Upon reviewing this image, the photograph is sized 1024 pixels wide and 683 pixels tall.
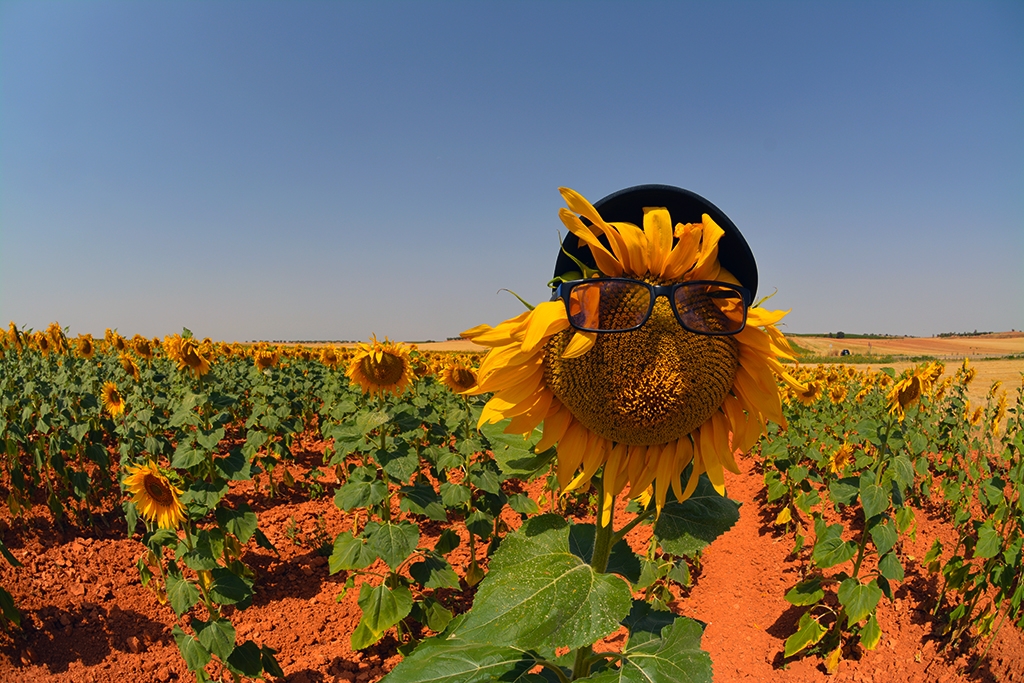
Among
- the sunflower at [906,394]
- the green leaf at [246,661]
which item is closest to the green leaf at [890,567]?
the sunflower at [906,394]

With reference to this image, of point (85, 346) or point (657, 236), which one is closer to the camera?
point (657, 236)

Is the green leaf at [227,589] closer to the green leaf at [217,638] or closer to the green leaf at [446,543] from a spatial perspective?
the green leaf at [217,638]

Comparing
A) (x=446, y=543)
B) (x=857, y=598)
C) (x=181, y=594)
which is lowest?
(x=857, y=598)

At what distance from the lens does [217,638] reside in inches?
126

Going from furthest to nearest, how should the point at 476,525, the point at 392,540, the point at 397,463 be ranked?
the point at 476,525 → the point at 397,463 → the point at 392,540

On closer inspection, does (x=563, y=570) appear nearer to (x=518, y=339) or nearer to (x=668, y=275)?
(x=518, y=339)

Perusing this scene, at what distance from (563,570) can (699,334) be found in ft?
1.99

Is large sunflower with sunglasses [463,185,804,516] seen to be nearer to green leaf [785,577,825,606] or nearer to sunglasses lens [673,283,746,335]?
sunglasses lens [673,283,746,335]

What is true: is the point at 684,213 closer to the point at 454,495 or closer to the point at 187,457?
the point at 454,495

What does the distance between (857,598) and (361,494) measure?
12.1 ft

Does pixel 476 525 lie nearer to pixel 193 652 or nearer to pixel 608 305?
pixel 193 652

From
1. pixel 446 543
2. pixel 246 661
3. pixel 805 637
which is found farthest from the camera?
pixel 446 543

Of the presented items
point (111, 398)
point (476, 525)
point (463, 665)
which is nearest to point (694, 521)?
point (463, 665)

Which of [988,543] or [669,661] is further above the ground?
[669,661]
